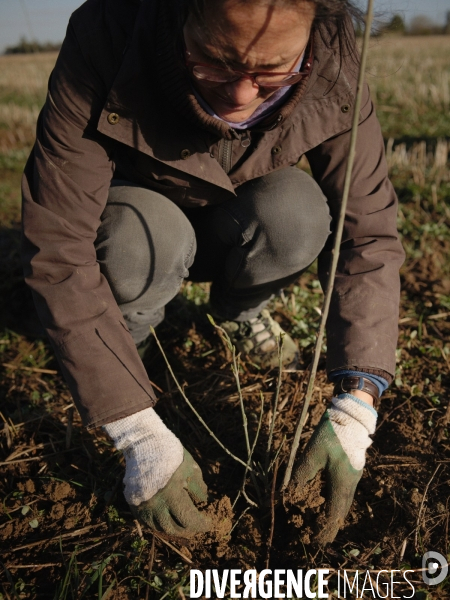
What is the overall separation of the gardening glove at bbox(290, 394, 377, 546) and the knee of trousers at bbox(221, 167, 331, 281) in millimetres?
605

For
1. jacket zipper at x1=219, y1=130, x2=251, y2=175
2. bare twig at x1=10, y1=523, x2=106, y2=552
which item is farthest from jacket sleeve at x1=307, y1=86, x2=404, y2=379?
bare twig at x1=10, y1=523, x2=106, y2=552

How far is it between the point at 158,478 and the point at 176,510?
0.10 metres

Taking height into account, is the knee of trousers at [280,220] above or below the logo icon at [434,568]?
above

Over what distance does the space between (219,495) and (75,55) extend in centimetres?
133

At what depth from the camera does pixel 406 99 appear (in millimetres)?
7262

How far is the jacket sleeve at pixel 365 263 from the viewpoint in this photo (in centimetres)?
157

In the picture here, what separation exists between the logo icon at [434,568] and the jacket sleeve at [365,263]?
494 mm

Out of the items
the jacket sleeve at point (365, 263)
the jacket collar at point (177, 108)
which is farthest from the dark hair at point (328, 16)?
the jacket sleeve at point (365, 263)

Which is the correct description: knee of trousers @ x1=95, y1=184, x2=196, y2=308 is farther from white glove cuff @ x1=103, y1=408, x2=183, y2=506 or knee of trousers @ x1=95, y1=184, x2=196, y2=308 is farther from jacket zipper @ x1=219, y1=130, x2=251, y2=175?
white glove cuff @ x1=103, y1=408, x2=183, y2=506

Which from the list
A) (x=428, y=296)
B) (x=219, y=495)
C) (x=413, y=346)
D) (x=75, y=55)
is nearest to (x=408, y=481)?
(x=219, y=495)

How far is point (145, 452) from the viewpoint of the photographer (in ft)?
4.62

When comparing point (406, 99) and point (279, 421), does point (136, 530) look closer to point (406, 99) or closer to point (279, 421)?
point (279, 421)

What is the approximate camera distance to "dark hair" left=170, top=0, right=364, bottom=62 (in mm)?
1176

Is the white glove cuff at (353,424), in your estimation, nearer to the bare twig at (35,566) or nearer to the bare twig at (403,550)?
the bare twig at (403,550)
